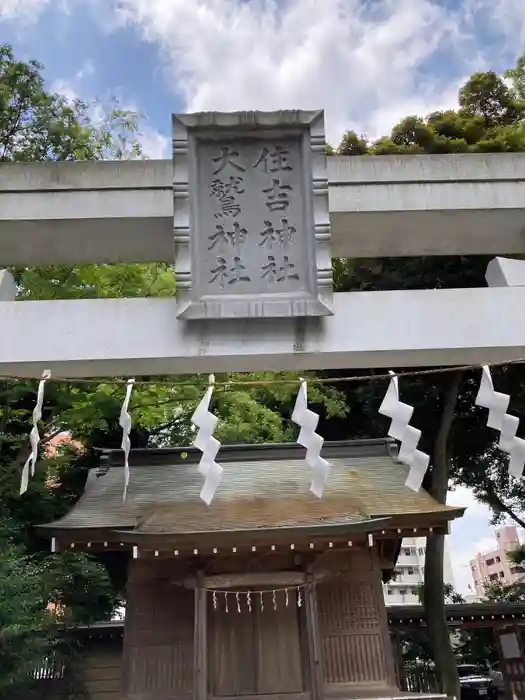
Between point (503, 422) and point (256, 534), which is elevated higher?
point (503, 422)

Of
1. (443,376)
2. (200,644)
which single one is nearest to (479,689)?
(443,376)

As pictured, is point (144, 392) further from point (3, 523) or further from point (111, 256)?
point (111, 256)

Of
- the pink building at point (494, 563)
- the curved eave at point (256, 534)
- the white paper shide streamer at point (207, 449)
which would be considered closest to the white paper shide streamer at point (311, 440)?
the white paper shide streamer at point (207, 449)

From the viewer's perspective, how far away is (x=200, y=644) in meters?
7.95

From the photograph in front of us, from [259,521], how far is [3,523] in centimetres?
375

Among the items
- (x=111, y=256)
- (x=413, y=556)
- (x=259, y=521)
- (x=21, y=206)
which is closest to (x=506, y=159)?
(x=111, y=256)

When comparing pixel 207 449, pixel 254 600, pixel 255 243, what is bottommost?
pixel 254 600

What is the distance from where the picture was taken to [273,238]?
14.8 ft

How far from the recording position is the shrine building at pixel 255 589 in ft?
26.1

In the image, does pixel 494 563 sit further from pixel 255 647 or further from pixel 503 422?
pixel 503 422

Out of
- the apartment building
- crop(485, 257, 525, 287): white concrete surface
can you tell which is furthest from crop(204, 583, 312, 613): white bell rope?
the apartment building

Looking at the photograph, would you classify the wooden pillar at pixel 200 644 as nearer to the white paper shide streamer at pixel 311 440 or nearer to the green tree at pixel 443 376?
the white paper shide streamer at pixel 311 440

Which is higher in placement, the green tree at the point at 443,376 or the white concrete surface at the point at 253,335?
the green tree at the point at 443,376

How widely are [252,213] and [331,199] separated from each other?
67cm
